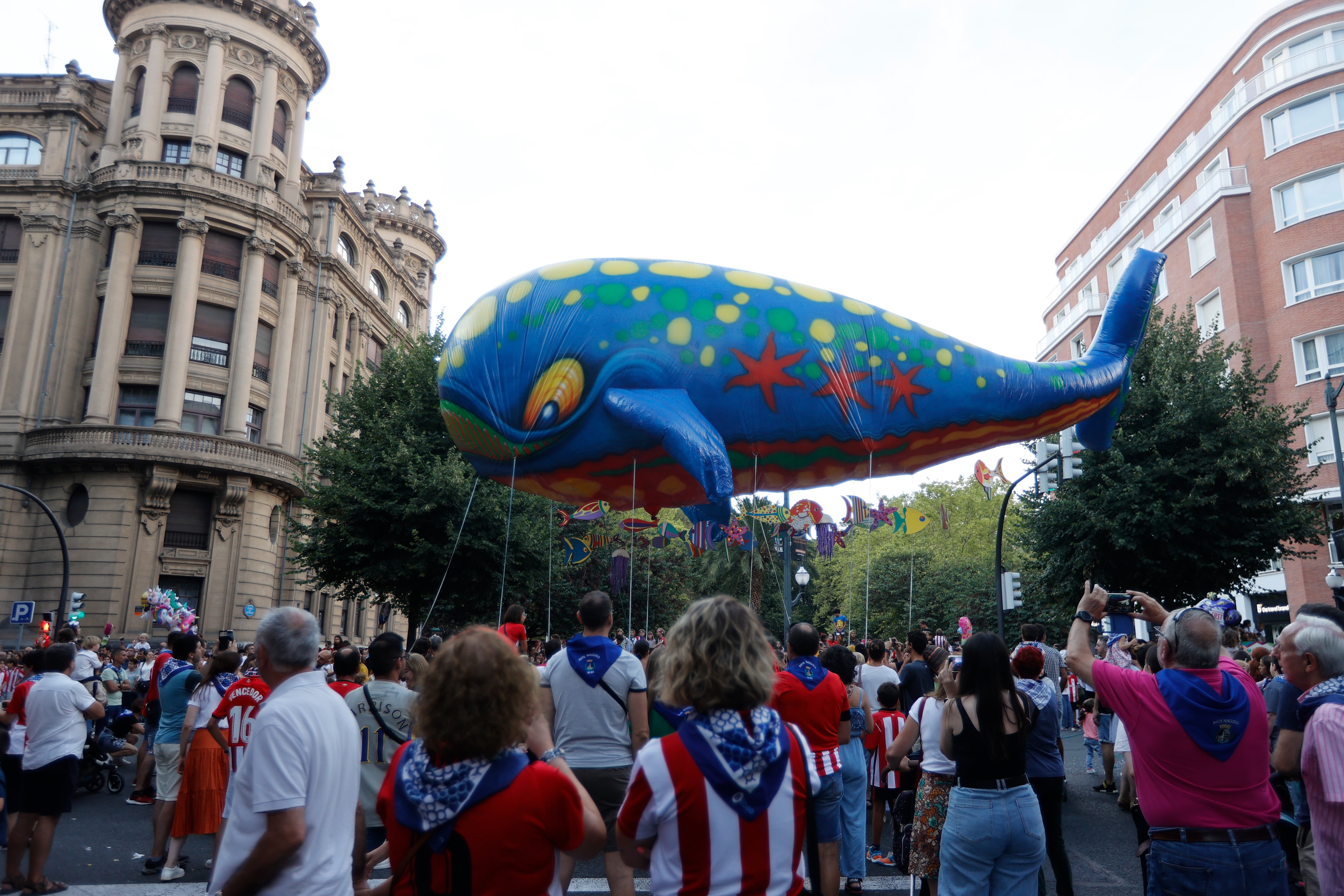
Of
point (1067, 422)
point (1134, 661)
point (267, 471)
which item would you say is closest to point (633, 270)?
point (1067, 422)

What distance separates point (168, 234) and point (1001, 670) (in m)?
33.2

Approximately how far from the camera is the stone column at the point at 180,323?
2845 centimetres

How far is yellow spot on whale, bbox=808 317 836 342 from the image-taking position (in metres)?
5.79

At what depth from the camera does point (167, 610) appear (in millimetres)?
24406

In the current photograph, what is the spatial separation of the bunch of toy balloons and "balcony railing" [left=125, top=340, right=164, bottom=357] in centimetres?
810

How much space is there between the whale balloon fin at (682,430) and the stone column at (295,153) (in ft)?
104

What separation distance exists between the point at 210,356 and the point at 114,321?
3.02 metres

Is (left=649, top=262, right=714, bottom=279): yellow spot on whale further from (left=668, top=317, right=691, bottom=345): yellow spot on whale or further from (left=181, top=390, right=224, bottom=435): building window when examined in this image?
(left=181, top=390, right=224, bottom=435): building window

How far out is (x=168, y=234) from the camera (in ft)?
98.8

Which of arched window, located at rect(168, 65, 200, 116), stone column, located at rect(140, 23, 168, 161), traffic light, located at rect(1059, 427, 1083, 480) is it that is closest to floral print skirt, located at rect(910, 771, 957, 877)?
traffic light, located at rect(1059, 427, 1083, 480)

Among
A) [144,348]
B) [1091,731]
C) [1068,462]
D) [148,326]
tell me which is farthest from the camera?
[148,326]

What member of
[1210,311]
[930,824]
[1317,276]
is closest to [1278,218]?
[1317,276]

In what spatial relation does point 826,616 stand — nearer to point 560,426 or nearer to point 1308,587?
point 1308,587

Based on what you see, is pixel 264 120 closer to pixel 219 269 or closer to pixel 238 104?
pixel 238 104
